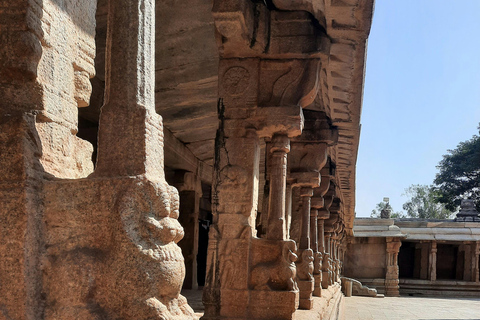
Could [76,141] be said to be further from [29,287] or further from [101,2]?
[101,2]

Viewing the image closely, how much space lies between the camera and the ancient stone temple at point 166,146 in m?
2.60

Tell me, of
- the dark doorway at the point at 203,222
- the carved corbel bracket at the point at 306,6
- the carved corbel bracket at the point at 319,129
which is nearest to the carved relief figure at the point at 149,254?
the carved corbel bracket at the point at 306,6

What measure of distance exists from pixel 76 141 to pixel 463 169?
43.4 meters

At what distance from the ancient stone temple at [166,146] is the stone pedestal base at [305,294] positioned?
18mm

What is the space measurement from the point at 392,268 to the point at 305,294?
1965cm

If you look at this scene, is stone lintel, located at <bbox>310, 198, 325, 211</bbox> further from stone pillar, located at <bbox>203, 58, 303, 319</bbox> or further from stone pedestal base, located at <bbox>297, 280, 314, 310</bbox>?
stone pillar, located at <bbox>203, 58, 303, 319</bbox>

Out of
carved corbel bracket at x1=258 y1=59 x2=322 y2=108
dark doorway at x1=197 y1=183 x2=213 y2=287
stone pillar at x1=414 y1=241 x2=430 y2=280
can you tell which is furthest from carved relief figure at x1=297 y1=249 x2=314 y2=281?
stone pillar at x1=414 y1=241 x2=430 y2=280

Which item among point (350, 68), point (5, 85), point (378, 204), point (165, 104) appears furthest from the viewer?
point (378, 204)

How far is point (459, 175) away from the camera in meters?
43.8

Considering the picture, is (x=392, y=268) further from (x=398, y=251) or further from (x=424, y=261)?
(x=424, y=261)

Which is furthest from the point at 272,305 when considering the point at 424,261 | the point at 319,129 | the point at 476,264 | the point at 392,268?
the point at 424,261

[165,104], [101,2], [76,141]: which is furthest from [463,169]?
[76,141]

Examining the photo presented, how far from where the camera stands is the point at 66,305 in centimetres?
260

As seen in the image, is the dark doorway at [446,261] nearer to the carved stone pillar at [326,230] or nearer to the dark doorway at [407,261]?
the dark doorway at [407,261]
